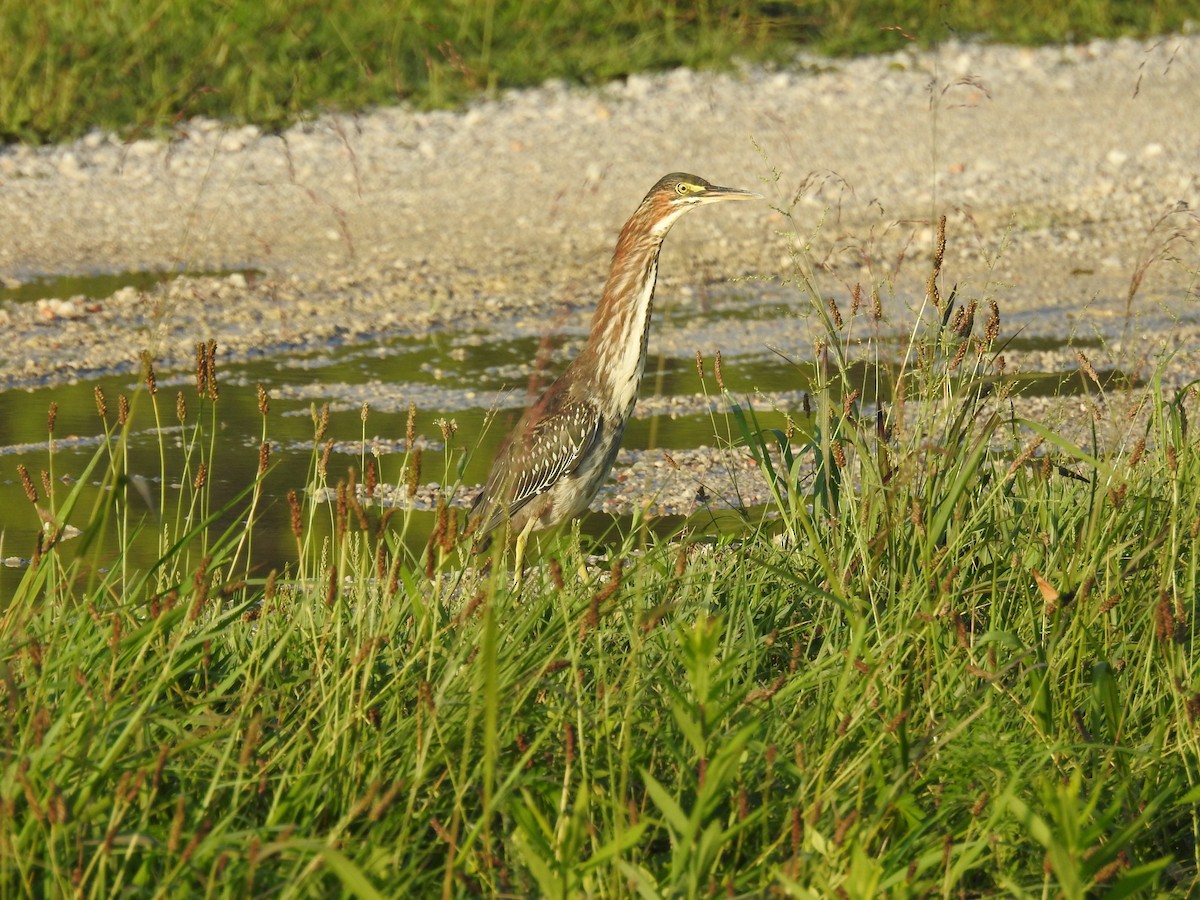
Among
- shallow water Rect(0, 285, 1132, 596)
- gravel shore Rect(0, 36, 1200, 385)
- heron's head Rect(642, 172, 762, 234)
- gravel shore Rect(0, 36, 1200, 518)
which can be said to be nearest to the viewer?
heron's head Rect(642, 172, 762, 234)

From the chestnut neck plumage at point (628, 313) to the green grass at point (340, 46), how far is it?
5109 mm

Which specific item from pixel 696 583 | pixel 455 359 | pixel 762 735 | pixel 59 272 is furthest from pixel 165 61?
pixel 762 735

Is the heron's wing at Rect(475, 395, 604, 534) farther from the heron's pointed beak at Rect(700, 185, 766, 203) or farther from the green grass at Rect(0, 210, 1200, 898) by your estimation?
the green grass at Rect(0, 210, 1200, 898)

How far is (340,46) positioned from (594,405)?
26.5 ft

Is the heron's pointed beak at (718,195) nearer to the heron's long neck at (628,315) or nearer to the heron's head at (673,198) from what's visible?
the heron's head at (673,198)

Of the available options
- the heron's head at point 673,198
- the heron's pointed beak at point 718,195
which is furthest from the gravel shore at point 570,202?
the heron's head at point 673,198

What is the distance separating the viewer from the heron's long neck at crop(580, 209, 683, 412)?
18.1 feet

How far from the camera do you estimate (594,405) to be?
5512 millimetres

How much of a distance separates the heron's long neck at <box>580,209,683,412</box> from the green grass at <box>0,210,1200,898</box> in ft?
4.31

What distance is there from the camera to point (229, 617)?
363cm

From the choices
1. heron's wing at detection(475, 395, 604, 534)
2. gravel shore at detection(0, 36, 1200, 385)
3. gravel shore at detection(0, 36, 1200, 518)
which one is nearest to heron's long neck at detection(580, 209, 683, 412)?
heron's wing at detection(475, 395, 604, 534)

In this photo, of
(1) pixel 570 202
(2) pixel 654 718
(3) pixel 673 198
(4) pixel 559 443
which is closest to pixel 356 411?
(4) pixel 559 443

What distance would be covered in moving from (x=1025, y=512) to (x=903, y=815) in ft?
4.00

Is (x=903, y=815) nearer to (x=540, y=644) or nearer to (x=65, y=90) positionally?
(x=540, y=644)
